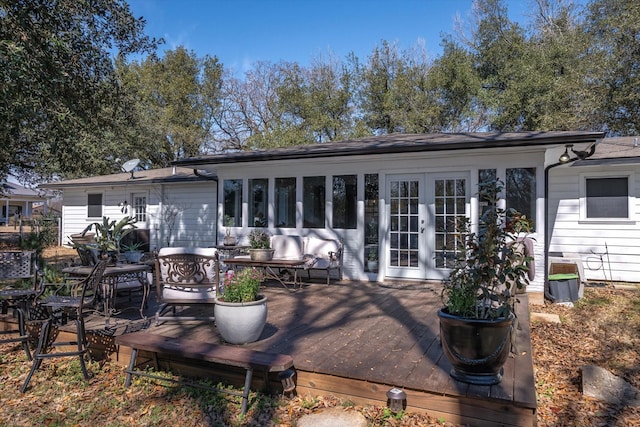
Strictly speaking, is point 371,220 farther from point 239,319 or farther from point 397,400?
point 397,400

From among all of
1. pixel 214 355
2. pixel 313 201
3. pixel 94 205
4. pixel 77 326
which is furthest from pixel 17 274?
pixel 94 205

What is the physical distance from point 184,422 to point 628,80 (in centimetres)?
1439

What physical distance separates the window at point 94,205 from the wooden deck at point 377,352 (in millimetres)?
10529

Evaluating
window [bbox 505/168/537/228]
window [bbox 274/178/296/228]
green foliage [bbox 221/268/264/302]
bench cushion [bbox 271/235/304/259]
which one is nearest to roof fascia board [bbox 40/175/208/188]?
window [bbox 274/178/296/228]

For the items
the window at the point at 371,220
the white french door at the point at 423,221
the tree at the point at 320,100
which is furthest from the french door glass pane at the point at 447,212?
the tree at the point at 320,100

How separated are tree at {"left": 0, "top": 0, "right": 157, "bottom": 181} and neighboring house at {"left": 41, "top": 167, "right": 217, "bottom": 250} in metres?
3.22

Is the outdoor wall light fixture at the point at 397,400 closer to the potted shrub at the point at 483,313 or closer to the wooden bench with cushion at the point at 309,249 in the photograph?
the potted shrub at the point at 483,313

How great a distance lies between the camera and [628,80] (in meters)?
11.6

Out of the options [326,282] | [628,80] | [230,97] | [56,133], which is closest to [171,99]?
[230,97]

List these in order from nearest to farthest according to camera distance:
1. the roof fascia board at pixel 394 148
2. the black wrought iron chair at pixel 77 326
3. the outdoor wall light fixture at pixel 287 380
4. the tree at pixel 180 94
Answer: the outdoor wall light fixture at pixel 287 380
the black wrought iron chair at pixel 77 326
the roof fascia board at pixel 394 148
the tree at pixel 180 94

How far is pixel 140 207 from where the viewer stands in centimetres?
1291

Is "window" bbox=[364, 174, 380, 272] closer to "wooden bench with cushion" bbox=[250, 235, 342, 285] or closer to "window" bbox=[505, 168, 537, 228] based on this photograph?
"wooden bench with cushion" bbox=[250, 235, 342, 285]

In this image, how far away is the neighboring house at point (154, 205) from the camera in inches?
449

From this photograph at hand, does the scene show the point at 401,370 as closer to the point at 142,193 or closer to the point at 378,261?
the point at 378,261
